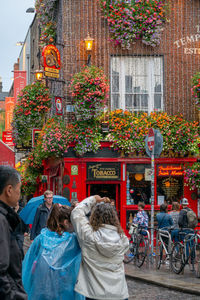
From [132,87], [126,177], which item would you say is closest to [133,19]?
[132,87]

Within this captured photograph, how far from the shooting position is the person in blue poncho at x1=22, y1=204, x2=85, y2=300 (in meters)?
6.43

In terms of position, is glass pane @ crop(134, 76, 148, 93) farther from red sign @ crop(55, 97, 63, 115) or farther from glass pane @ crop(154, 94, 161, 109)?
red sign @ crop(55, 97, 63, 115)

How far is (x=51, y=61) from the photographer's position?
780 inches

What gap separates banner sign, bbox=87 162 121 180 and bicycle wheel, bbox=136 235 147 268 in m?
5.62

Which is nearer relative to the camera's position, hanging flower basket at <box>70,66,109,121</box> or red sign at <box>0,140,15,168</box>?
hanging flower basket at <box>70,66,109,121</box>

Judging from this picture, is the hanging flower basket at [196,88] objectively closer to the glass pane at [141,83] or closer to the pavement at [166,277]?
the glass pane at [141,83]

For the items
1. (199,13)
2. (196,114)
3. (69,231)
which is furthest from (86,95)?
(69,231)

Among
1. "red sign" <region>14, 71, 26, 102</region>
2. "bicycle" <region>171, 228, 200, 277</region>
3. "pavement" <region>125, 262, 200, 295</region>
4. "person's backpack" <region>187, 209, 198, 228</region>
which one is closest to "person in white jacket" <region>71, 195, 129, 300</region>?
"pavement" <region>125, 262, 200, 295</region>

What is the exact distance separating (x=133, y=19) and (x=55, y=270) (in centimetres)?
1485

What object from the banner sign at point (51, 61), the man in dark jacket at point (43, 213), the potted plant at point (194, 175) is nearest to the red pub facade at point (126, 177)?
the potted plant at point (194, 175)

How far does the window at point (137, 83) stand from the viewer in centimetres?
2069

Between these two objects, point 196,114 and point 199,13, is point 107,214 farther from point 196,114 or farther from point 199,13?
point 199,13

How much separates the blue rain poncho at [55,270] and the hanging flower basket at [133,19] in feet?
47.6

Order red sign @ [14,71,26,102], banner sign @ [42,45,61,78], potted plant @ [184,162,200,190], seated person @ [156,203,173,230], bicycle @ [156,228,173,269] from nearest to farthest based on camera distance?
bicycle @ [156,228,173,269]
seated person @ [156,203,173,230]
potted plant @ [184,162,200,190]
banner sign @ [42,45,61,78]
red sign @ [14,71,26,102]
